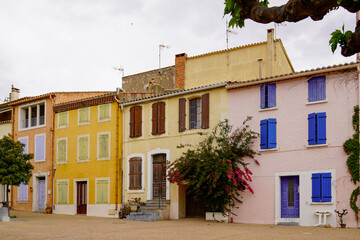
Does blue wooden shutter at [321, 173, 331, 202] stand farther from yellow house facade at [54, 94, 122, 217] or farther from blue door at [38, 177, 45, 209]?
blue door at [38, 177, 45, 209]

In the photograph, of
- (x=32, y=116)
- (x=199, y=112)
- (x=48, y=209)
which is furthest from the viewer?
(x=32, y=116)

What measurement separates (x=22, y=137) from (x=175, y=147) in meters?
12.3

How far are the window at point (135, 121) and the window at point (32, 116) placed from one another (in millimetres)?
7245

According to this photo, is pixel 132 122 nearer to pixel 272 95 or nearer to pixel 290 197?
pixel 272 95

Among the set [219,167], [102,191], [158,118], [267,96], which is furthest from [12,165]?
[267,96]

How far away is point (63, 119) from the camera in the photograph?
93.0ft

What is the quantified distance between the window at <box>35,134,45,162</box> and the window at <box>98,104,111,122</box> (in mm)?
4947

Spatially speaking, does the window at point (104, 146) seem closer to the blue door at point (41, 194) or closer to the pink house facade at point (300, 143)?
the blue door at point (41, 194)

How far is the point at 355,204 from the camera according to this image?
17.4 metres

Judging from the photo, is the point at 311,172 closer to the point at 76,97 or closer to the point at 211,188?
the point at 211,188

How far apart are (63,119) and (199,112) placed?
31.6 feet

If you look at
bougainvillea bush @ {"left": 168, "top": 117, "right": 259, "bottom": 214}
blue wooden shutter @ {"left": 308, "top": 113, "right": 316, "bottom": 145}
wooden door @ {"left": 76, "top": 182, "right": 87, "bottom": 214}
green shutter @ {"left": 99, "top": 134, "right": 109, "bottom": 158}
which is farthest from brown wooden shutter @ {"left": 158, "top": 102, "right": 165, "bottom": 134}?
blue wooden shutter @ {"left": 308, "top": 113, "right": 316, "bottom": 145}

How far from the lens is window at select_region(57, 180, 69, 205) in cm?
2738

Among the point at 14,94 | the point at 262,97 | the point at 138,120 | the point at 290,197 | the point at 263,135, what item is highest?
the point at 14,94
